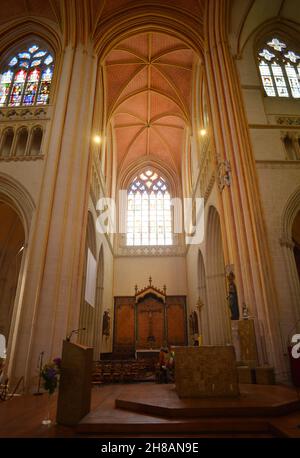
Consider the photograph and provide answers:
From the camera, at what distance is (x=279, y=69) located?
12.5 m

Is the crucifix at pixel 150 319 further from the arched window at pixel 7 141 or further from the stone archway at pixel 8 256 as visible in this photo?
the arched window at pixel 7 141

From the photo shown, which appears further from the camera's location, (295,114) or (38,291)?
(295,114)

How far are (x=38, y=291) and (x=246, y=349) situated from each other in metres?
6.17

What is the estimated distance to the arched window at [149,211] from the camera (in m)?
21.2

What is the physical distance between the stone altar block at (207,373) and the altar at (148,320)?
42.6 ft

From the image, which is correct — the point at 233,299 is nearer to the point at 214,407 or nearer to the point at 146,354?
the point at 214,407

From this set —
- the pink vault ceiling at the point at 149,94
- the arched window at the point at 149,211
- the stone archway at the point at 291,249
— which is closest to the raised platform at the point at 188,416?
the stone archway at the point at 291,249

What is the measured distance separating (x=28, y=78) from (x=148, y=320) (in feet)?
49.2

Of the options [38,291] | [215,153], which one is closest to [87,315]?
[38,291]

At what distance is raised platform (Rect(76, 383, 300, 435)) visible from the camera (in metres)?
3.56

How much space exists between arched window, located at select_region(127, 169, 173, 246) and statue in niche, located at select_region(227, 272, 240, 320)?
1184cm
